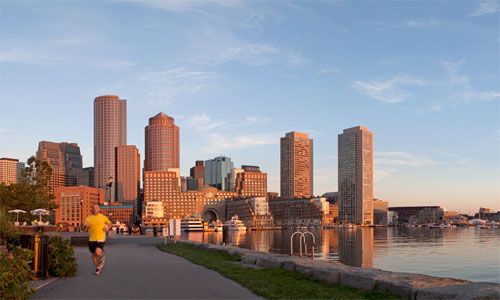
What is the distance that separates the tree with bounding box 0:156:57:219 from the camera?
6209 centimetres

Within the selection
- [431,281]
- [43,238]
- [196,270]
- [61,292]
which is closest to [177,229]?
[196,270]

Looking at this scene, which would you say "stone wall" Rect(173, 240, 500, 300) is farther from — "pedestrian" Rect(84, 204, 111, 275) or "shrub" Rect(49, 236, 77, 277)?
"shrub" Rect(49, 236, 77, 277)

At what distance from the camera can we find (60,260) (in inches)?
658

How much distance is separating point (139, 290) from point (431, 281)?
836cm

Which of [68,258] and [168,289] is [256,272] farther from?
[68,258]

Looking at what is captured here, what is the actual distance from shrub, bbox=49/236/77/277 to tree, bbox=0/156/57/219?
49.1 m

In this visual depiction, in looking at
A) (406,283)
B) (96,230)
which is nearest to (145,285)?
(96,230)

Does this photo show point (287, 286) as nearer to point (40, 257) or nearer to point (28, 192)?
point (40, 257)

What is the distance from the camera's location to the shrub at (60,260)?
16.6m

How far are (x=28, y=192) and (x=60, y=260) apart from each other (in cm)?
5077

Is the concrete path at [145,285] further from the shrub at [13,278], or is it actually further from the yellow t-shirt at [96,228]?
the yellow t-shirt at [96,228]

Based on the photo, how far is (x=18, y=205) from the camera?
62.8 metres

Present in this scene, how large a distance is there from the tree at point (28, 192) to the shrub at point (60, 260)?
49.1 m

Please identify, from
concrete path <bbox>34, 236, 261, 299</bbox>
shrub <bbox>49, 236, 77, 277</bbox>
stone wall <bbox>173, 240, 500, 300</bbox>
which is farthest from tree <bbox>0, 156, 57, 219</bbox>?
stone wall <bbox>173, 240, 500, 300</bbox>
